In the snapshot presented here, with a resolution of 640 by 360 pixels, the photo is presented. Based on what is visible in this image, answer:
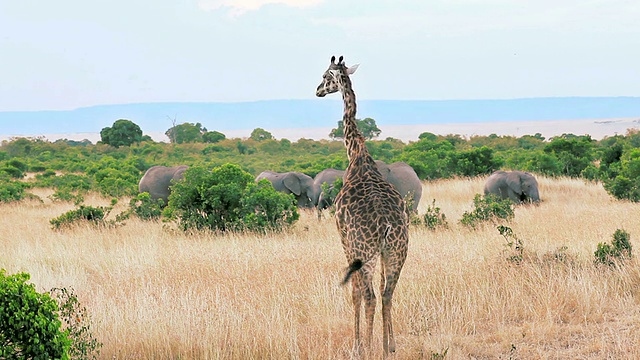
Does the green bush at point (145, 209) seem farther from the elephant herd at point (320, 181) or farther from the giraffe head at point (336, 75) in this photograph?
the giraffe head at point (336, 75)

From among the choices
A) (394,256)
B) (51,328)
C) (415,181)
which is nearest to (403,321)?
(394,256)

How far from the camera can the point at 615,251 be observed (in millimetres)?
9000

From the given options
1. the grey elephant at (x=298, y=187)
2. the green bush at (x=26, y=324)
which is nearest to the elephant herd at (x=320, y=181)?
the grey elephant at (x=298, y=187)

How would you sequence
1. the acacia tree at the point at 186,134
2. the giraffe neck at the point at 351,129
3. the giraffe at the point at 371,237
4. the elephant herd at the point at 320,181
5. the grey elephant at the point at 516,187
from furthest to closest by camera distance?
the acacia tree at the point at 186,134
the grey elephant at the point at 516,187
the elephant herd at the point at 320,181
the giraffe neck at the point at 351,129
the giraffe at the point at 371,237

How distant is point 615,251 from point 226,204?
7575 millimetres

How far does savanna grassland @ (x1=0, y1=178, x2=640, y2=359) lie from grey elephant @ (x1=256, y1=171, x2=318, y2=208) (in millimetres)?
6605

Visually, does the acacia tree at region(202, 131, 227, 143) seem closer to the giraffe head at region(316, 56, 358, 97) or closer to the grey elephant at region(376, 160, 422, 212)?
the grey elephant at region(376, 160, 422, 212)

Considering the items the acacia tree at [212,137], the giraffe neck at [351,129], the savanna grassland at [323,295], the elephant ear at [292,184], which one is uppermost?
the giraffe neck at [351,129]

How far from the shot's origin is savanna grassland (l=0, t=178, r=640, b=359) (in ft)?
20.8

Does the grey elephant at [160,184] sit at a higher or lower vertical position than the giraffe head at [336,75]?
lower

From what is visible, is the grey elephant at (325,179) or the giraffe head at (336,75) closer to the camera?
the giraffe head at (336,75)

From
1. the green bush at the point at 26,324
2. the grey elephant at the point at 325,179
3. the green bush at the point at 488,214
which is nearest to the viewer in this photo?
the green bush at the point at 26,324

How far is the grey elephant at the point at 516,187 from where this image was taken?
61.4 feet

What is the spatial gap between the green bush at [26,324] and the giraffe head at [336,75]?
3.43 meters
